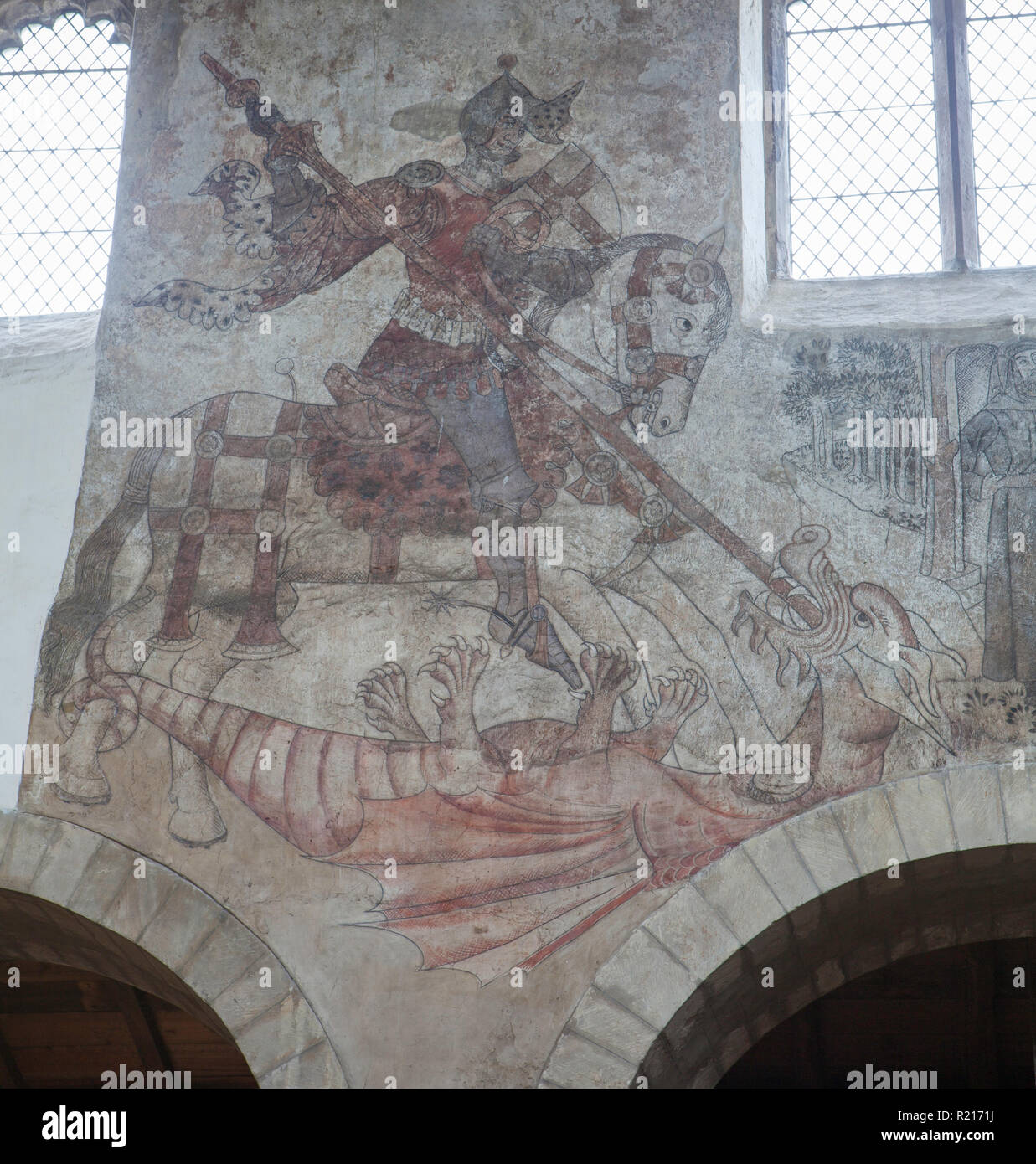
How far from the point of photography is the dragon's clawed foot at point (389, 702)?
6.83 meters

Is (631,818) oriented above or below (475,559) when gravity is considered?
below

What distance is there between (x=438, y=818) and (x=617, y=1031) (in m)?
1.10

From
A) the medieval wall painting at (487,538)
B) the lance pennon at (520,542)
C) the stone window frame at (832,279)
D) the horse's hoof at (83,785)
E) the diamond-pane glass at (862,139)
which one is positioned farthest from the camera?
the diamond-pane glass at (862,139)

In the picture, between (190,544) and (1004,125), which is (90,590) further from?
(1004,125)

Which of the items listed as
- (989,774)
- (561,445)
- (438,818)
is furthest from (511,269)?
(989,774)

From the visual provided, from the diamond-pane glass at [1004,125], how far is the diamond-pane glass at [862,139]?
0.72 ft

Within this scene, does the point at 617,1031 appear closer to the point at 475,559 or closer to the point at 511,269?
the point at 475,559

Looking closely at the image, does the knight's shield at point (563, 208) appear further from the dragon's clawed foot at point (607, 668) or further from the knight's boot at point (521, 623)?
the dragon's clawed foot at point (607, 668)

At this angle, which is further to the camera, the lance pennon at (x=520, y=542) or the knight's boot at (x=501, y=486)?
the lance pennon at (x=520, y=542)

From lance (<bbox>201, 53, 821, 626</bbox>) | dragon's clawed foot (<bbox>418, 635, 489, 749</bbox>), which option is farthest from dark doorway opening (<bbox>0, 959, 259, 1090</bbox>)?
lance (<bbox>201, 53, 821, 626</bbox>)

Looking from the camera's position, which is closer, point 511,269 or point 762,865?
point 762,865

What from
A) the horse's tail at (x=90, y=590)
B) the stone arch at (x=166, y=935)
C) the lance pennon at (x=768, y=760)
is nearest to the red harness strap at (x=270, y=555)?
the horse's tail at (x=90, y=590)

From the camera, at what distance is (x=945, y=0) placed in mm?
8305

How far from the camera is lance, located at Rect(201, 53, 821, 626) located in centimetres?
696
